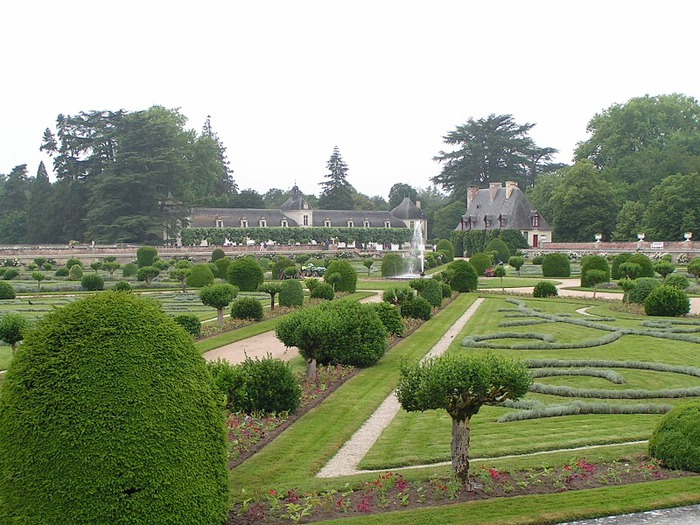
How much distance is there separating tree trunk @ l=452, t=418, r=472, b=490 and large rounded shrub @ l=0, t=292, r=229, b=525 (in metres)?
3.09

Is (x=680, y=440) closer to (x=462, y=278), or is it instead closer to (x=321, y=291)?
(x=321, y=291)

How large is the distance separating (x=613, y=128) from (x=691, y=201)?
23.1m

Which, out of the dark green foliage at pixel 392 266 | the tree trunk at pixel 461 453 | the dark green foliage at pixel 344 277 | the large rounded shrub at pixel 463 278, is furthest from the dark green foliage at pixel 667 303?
the dark green foliage at pixel 392 266

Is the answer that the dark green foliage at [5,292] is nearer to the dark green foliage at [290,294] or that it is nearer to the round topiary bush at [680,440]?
the dark green foliage at [290,294]

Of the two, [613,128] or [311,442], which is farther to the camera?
[613,128]

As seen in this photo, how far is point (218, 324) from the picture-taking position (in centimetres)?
2442

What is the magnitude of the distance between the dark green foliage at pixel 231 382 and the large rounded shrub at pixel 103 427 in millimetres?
4030

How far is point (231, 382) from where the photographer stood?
11023 millimetres

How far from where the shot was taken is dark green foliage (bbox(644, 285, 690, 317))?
26062 millimetres

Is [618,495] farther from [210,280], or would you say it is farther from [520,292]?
[210,280]

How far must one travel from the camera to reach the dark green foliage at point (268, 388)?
12016 mm

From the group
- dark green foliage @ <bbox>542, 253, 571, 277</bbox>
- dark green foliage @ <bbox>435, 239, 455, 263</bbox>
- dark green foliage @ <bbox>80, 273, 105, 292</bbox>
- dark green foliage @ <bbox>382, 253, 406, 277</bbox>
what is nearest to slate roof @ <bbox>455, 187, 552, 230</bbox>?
dark green foliage @ <bbox>435, 239, 455, 263</bbox>

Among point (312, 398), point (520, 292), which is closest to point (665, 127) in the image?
point (520, 292)

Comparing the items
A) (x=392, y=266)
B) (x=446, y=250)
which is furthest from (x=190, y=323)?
(x=446, y=250)
